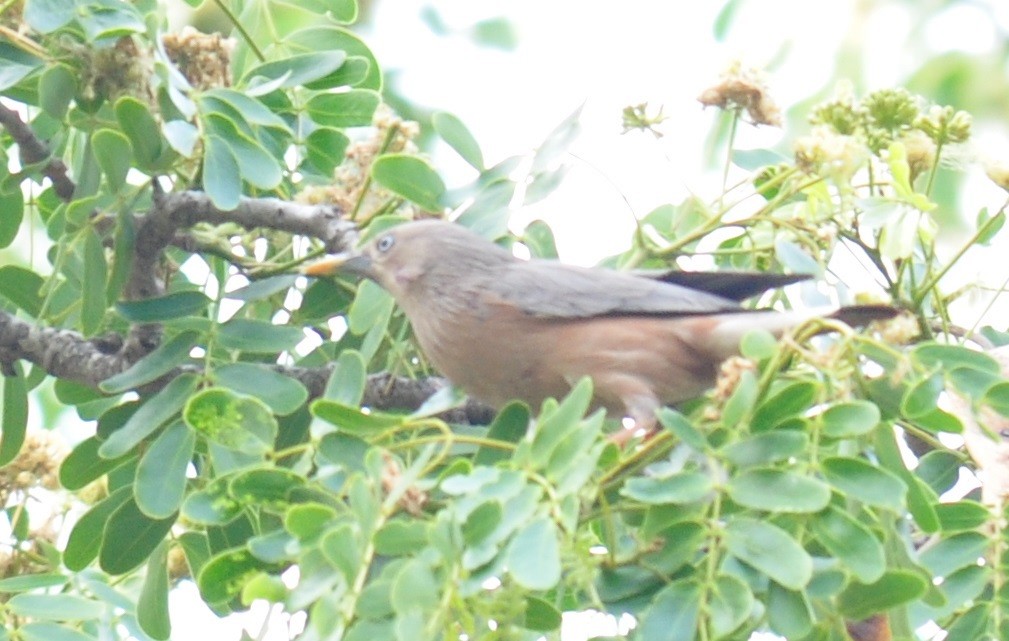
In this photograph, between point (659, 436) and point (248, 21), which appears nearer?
point (659, 436)

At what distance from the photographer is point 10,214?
140 inches

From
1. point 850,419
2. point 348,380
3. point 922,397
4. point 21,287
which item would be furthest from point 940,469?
point 21,287

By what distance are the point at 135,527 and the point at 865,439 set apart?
1.60 m

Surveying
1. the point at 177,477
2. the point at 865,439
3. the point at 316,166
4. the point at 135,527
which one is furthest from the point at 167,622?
the point at 865,439

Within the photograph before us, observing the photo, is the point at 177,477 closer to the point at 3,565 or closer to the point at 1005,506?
the point at 3,565

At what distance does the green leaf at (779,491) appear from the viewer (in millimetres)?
2271

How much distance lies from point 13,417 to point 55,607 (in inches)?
30.2

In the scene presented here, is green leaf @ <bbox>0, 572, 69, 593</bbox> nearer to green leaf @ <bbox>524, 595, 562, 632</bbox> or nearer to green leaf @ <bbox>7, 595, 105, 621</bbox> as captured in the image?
green leaf @ <bbox>7, 595, 105, 621</bbox>

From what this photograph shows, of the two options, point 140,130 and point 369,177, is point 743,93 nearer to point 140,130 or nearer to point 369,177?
point 369,177

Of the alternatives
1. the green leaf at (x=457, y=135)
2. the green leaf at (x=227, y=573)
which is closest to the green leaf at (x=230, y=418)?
the green leaf at (x=227, y=573)

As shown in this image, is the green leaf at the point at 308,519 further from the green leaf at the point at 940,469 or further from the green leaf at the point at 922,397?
the green leaf at the point at 940,469

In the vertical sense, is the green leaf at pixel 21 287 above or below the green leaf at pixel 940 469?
below

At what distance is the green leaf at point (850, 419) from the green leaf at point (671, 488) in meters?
0.22

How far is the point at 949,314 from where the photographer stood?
3338mm
